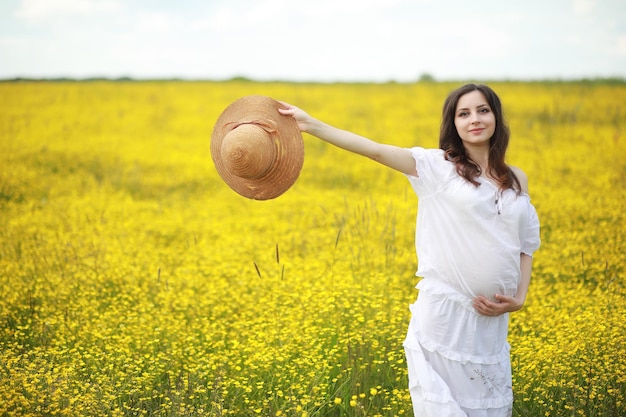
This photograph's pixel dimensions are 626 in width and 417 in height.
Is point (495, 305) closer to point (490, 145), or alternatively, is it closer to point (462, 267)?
point (462, 267)

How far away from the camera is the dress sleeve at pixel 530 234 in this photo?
118 inches

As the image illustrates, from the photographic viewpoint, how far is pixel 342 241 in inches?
252

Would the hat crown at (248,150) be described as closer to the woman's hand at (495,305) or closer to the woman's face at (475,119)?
the woman's face at (475,119)

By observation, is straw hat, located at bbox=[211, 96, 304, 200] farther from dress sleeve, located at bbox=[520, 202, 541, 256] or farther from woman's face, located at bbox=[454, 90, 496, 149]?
dress sleeve, located at bbox=[520, 202, 541, 256]

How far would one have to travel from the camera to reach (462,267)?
2.88 m

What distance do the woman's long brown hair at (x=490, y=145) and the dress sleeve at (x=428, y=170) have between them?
2.9 inches

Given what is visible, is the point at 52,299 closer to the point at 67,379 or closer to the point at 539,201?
the point at 67,379

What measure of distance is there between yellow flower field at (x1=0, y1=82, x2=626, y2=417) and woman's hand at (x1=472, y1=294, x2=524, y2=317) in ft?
2.68

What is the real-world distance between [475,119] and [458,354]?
1094mm

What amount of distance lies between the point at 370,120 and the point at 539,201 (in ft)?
24.1

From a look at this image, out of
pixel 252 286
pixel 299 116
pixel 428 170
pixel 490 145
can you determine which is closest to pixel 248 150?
pixel 299 116

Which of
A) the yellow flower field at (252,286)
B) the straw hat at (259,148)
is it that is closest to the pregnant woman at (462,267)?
the straw hat at (259,148)

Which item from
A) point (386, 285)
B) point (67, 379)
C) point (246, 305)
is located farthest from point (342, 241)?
point (67, 379)

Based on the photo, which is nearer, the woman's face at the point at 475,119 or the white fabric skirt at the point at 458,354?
the white fabric skirt at the point at 458,354
